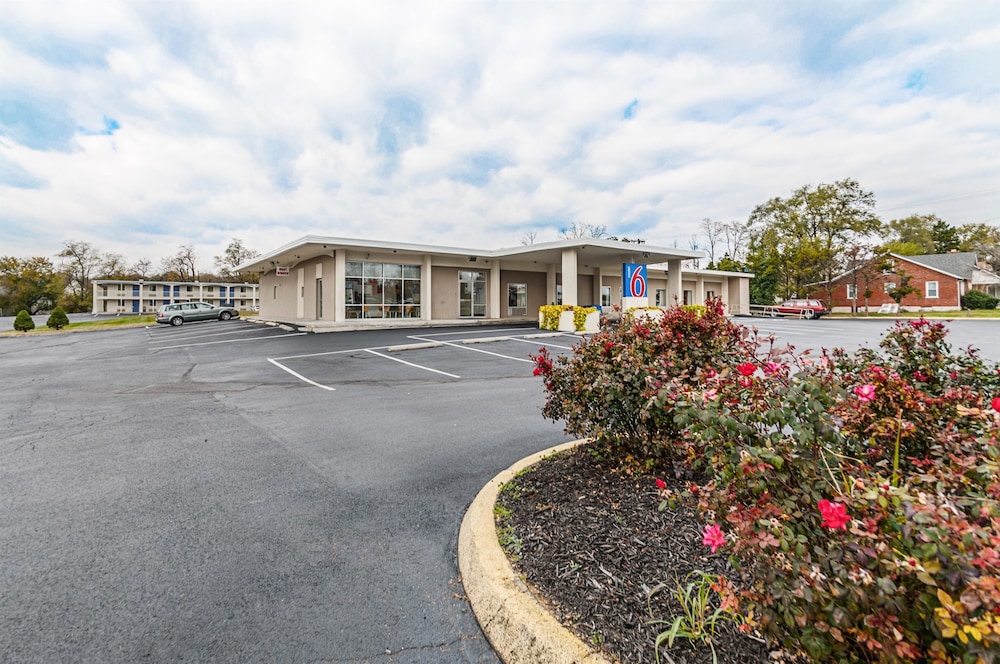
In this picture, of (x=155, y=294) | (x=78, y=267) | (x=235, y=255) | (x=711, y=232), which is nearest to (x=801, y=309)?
(x=711, y=232)

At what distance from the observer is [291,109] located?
14188 millimetres

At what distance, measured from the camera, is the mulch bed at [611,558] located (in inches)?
63.4

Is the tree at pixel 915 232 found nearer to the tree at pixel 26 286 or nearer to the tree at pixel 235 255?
the tree at pixel 235 255

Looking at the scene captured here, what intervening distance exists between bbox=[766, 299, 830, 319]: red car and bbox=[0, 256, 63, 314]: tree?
75.5 m

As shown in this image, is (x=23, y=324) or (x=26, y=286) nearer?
(x=23, y=324)

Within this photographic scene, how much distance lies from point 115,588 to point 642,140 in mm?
18777

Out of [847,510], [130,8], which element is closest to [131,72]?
[130,8]

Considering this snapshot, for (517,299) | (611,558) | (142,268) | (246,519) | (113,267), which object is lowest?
(246,519)

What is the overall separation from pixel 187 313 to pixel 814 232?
174ft

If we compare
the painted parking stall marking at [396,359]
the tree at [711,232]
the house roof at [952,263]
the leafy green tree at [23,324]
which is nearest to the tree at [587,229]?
the tree at [711,232]

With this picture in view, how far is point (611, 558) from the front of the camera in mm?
2135

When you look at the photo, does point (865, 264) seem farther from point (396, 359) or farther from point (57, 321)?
point (57, 321)

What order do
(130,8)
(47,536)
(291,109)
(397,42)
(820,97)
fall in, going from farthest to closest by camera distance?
(291,109) < (820,97) < (397,42) < (130,8) < (47,536)

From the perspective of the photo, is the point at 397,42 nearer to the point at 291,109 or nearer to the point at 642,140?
the point at 291,109
